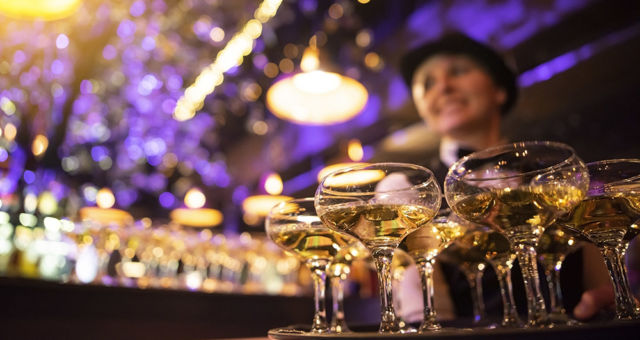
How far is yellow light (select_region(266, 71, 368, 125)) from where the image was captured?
2.93m

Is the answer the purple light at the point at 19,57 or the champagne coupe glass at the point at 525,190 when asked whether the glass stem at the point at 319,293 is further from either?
the purple light at the point at 19,57

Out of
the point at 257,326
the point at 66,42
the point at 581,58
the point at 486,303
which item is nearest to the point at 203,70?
the point at 66,42

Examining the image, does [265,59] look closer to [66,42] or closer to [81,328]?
[66,42]

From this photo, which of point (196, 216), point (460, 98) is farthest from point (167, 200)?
point (460, 98)

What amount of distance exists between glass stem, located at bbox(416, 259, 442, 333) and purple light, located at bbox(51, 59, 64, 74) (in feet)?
14.9

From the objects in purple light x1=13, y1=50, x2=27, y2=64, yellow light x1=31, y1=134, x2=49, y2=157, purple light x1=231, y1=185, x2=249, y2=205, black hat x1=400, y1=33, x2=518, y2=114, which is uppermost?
purple light x1=13, y1=50, x2=27, y2=64

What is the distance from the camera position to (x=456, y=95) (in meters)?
1.89

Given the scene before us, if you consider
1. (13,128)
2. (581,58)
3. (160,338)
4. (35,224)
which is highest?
(581,58)

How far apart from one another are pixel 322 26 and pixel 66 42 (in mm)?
2237

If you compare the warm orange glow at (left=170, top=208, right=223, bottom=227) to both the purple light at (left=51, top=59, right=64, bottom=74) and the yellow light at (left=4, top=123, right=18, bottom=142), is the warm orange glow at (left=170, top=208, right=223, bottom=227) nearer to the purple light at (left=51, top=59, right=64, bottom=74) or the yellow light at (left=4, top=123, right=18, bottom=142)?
the purple light at (left=51, top=59, right=64, bottom=74)

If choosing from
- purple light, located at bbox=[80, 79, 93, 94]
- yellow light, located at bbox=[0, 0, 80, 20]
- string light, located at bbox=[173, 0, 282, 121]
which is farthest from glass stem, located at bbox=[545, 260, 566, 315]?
purple light, located at bbox=[80, 79, 93, 94]

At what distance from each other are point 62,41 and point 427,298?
13.7 feet

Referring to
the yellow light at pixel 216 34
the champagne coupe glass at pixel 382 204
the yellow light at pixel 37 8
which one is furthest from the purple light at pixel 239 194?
the champagne coupe glass at pixel 382 204

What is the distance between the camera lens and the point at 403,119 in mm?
4996
